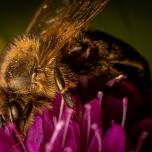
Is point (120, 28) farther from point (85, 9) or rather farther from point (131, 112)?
point (85, 9)

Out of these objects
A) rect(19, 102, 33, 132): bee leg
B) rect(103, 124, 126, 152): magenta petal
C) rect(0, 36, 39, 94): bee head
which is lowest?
rect(103, 124, 126, 152): magenta petal

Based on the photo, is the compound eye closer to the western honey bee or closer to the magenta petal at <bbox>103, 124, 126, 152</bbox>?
the western honey bee

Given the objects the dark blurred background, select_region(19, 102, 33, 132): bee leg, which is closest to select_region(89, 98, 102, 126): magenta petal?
select_region(19, 102, 33, 132): bee leg

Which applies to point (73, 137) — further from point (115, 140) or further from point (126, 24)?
point (126, 24)

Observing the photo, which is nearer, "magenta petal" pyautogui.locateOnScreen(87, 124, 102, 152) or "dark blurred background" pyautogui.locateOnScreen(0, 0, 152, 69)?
"magenta petal" pyautogui.locateOnScreen(87, 124, 102, 152)

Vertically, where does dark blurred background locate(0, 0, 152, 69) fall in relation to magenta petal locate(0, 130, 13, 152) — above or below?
above

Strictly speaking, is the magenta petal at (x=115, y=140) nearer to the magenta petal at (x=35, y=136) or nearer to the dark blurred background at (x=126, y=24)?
the magenta petal at (x=35, y=136)

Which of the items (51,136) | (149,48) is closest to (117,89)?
(51,136)
